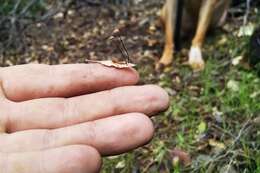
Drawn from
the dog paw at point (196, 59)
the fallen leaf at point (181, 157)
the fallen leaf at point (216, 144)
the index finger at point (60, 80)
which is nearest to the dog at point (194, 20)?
the dog paw at point (196, 59)

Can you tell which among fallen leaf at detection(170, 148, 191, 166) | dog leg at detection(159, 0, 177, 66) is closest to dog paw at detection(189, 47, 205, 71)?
dog leg at detection(159, 0, 177, 66)

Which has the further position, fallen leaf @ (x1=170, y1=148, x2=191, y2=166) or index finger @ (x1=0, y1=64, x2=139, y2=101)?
fallen leaf @ (x1=170, y1=148, x2=191, y2=166)

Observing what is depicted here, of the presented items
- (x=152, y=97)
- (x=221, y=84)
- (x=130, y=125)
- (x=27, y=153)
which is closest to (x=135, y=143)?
(x=130, y=125)

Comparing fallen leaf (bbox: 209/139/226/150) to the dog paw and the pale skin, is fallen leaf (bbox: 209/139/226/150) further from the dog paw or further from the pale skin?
the dog paw

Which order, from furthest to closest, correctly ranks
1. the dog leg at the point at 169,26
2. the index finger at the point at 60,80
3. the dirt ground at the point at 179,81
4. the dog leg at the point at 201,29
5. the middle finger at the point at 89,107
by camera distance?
1. the dog leg at the point at 169,26
2. the dog leg at the point at 201,29
3. the dirt ground at the point at 179,81
4. the index finger at the point at 60,80
5. the middle finger at the point at 89,107

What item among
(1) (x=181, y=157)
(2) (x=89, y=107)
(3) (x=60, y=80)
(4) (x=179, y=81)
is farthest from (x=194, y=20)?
(2) (x=89, y=107)

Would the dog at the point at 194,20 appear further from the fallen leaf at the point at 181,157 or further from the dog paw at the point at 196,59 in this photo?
the fallen leaf at the point at 181,157

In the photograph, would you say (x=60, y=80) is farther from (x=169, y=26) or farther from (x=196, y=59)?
(x=169, y=26)
